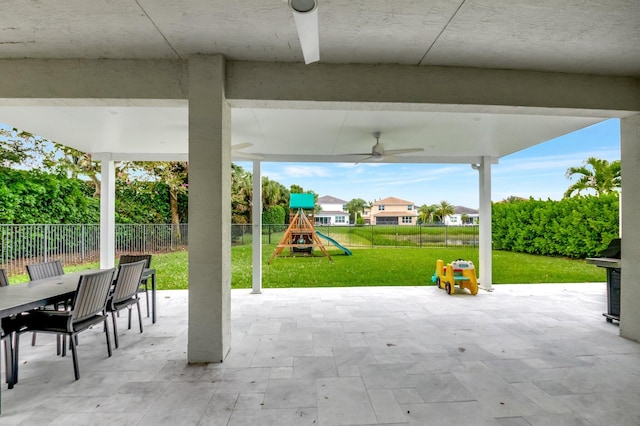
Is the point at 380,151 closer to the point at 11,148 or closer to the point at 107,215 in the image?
the point at 107,215

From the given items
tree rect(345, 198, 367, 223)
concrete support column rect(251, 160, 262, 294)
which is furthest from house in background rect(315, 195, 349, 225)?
concrete support column rect(251, 160, 262, 294)

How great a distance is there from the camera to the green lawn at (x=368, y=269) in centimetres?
749

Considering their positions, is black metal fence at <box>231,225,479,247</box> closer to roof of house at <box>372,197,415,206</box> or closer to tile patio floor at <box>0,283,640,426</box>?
tile patio floor at <box>0,283,640,426</box>

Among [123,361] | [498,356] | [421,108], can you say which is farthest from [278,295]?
[421,108]

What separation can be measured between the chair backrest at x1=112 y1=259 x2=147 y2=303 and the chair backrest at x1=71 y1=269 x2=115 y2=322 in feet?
1.13

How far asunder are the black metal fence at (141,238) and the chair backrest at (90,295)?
4.63m

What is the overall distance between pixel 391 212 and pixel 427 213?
21.4 feet

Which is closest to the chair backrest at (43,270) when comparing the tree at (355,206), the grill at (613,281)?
the grill at (613,281)

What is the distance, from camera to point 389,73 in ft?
9.85

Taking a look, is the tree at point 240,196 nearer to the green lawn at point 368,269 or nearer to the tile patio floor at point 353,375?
the green lawn at point 368,269

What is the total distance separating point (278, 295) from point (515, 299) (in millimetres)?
4205

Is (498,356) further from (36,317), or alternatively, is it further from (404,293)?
(36,317)

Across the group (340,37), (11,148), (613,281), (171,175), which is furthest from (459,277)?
(11,148)

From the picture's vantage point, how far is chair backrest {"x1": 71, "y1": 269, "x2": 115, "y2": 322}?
8.50 ft
